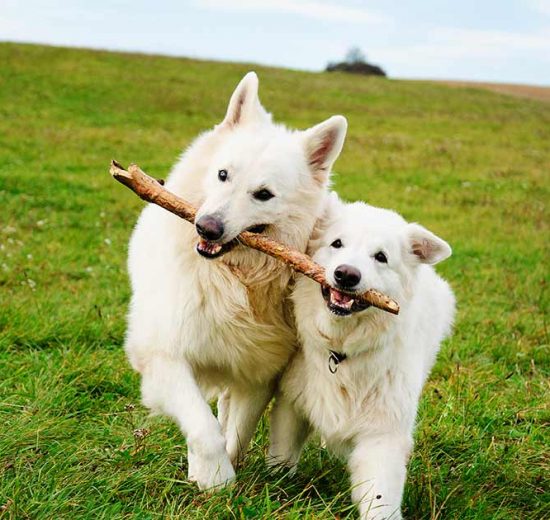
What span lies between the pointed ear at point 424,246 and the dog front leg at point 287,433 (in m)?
1.12

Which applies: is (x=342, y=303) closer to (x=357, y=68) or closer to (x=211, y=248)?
(x=211, y=248)

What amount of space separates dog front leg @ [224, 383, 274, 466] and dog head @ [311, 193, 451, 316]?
0.84 metres

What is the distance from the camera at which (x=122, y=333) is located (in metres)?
6.23

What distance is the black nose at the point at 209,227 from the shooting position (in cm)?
381

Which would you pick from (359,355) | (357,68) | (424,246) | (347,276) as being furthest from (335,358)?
(357,68)

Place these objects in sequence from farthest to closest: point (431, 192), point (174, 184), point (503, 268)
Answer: point (431, 192) → point (503, 268) → point (174, 184)

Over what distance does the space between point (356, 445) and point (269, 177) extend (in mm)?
1523

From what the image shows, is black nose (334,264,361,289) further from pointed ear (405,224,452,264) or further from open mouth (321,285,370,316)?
pointed ear (405,224,452,264)

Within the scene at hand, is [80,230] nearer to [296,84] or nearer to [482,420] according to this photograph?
[482,420]

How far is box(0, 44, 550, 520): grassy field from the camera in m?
3.67

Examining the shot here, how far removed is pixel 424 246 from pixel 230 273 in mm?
1113

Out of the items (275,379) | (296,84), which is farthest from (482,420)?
(296,84)

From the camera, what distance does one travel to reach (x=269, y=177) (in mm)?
4137

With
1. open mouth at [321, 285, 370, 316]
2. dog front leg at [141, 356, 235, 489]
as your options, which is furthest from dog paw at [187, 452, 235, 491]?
open mouth at [321, 285, 370, 316]
